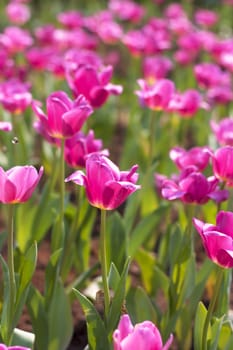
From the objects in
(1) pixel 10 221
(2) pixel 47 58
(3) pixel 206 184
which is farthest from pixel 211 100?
(1) pixel 10 221

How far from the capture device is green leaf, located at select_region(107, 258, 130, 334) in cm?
→ 142

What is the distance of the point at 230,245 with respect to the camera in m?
1.31

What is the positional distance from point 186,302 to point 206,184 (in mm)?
367

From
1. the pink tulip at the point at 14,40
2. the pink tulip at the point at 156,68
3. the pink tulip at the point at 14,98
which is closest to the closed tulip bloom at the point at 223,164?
the pink tulip at the point at 14,98

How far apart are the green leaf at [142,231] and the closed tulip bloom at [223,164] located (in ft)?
1.30

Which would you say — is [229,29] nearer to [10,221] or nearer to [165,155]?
[165,155]

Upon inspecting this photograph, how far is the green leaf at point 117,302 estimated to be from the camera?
1.42 m

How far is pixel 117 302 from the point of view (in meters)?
1.44

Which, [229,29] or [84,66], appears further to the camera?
[229,29]

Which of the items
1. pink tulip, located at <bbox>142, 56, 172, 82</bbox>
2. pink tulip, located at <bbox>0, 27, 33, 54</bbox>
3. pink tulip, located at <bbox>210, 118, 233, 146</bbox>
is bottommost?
pink tulip, located at <bbox>142, 56, 172, 82</bbox>

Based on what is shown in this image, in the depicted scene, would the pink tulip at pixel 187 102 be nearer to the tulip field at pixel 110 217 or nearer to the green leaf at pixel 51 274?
the tulip field at pixel 110 217

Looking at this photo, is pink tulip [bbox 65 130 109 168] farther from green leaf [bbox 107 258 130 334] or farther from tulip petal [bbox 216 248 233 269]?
tulip petal [bbox 216 248 233 269]

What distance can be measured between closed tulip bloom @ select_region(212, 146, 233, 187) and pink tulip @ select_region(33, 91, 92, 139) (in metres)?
0.28

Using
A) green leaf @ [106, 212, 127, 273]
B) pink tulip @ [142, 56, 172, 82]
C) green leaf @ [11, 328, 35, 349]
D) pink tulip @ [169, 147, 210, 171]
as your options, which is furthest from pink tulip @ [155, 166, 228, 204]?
pink tulip @ [142, 56, 172, 82]
